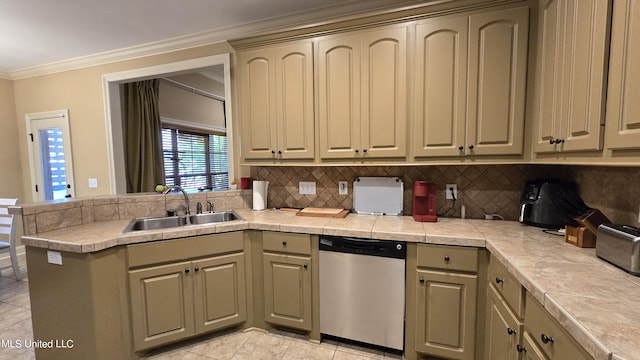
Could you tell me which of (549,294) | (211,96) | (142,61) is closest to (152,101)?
(142,61)

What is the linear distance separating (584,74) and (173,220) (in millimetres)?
2826

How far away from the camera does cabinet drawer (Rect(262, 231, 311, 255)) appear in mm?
2002

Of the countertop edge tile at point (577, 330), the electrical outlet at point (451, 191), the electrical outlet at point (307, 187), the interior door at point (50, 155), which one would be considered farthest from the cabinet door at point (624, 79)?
the interior door at point (50, 155)

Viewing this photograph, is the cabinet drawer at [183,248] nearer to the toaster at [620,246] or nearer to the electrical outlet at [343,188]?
the electrical outlet at [343,188]

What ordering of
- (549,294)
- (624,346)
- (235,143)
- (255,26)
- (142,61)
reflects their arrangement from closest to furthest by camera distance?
(624,346) → (549,294) → (255,26) → (235,143) → (142,61)

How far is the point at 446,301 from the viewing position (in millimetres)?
1717

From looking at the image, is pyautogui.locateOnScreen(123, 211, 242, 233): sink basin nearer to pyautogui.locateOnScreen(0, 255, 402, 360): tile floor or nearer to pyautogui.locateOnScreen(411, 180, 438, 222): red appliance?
pyautogui.locateOnScreen(0, 255, 402, 360): tile floor

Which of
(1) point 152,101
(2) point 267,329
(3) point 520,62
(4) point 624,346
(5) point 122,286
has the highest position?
(1) point 152,101

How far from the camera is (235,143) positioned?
280cm

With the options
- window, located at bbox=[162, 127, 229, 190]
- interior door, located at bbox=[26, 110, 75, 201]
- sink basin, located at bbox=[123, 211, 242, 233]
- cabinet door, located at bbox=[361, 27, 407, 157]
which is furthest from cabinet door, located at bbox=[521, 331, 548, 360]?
interior door, located at bbox=[26, 110, 75, 201]

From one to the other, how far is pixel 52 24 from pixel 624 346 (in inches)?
169

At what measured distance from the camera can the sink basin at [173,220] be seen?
2.21 metres

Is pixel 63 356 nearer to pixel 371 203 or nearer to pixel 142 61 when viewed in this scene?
pixel 371 203

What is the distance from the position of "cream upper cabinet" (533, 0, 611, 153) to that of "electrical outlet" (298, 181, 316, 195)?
1679mm
